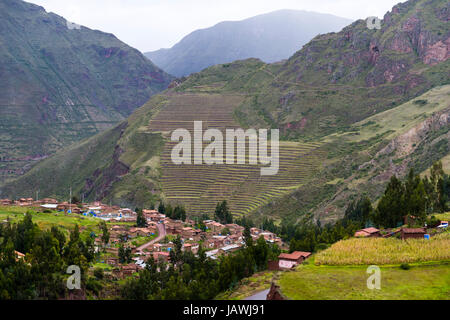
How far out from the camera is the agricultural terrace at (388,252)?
30875 mm

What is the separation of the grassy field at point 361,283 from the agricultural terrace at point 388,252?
945mm

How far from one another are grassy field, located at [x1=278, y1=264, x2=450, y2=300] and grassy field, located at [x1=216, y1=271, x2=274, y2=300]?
2.62m

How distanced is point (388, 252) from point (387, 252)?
0.21ft

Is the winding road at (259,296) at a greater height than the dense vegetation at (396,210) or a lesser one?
lesser

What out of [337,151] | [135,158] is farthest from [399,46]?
[135,158]

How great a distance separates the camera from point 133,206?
310 feet

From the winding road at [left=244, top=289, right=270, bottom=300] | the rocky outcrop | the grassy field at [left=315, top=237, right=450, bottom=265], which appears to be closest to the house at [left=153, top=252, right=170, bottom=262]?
the winding road at [left=244, top=289, right=270, bottom=300]

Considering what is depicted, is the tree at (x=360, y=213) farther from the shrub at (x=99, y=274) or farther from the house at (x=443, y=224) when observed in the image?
the shrub at (x=99, y=274)

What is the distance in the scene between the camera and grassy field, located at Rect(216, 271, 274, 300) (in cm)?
3156

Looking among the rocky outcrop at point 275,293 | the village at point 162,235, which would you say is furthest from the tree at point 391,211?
the rocky outcrop at point 275,293

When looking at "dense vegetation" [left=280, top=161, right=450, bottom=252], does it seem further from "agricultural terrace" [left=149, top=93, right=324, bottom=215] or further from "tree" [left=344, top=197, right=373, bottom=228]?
"agricultural terrace" [left=149, top=93, right=324, bottom=215]

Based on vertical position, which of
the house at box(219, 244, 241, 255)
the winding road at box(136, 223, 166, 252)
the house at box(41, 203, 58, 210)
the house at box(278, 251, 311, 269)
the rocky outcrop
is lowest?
the house at box(219, 244, 241, 255)

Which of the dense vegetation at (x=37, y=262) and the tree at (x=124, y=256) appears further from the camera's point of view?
the tree at (x=124, y=256)

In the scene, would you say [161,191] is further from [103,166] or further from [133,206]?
[103,166]
